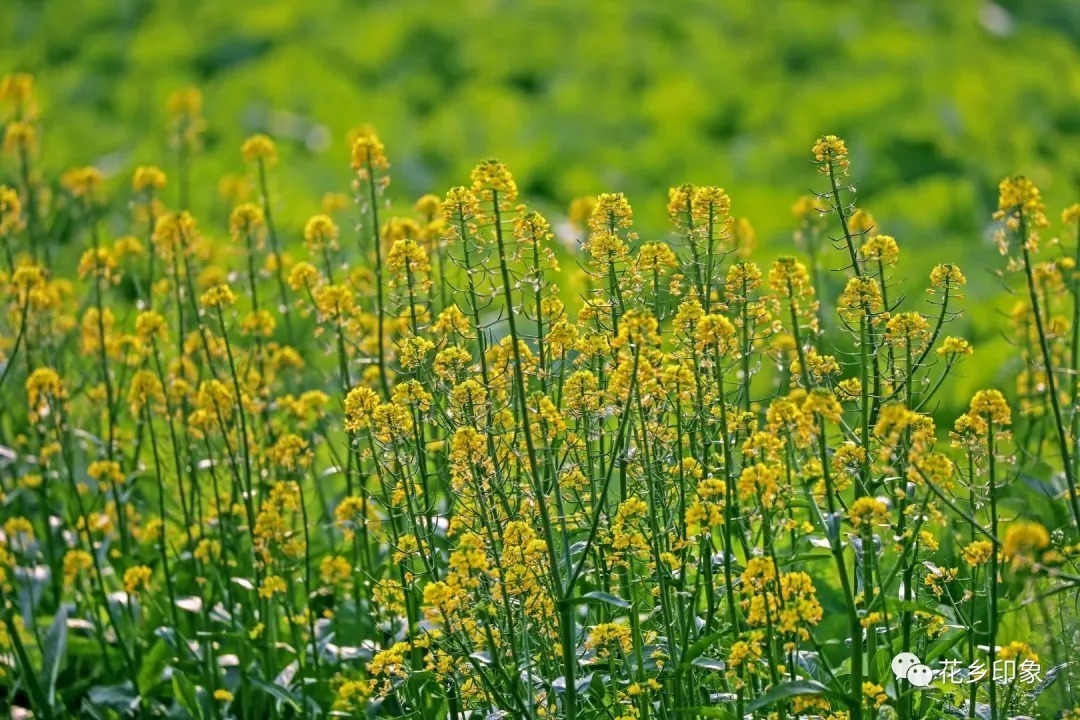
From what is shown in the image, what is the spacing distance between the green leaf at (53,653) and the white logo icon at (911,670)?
2.45 m

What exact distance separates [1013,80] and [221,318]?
876cm

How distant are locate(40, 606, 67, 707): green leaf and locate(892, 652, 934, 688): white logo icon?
2453 mm

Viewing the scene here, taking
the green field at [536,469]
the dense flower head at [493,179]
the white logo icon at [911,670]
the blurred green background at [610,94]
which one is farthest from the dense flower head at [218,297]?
the blurred green background at [610,94]

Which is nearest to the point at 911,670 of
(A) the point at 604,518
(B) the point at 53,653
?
(A) the point at 604,518

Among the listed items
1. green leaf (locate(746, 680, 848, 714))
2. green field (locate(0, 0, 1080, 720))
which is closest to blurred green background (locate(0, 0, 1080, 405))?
green field (locate(0, 0, 1080, 720))

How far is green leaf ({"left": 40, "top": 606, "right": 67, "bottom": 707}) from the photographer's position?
4.25m

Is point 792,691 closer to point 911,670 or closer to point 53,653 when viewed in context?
point 911,670

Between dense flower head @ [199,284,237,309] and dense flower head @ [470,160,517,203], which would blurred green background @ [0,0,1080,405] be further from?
dense flower head @ [470,160,517,203]

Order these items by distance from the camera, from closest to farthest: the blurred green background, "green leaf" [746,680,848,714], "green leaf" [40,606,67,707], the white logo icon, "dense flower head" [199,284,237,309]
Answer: "green leaf" [746,680,848,714], the white logo icon, "dense flower head" [199,284,237,309], "green leaf" [40,606,67,707], the blurred green background

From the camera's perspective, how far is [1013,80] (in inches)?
436

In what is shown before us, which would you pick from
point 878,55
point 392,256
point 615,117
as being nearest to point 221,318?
point 392,256

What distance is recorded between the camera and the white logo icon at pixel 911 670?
324 centimetres

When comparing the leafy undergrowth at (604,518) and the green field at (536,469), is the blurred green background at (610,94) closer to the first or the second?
the green field at (536,469)

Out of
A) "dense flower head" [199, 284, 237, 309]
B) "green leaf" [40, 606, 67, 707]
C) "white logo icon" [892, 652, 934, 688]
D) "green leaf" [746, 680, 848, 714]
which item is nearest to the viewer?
"green leaf" [746, 680, 848, 714]
